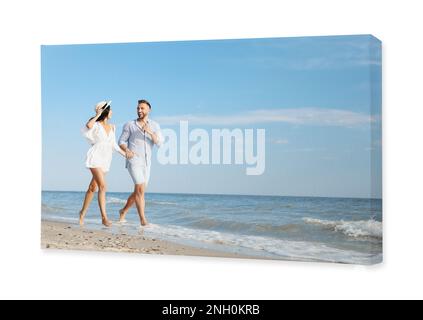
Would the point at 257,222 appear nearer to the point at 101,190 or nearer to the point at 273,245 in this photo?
Answer: the point at 273,245

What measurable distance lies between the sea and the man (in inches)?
3.8

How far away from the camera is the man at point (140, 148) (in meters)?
10.8

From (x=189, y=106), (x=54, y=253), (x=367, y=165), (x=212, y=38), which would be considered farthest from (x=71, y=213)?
(x=367, y=165)

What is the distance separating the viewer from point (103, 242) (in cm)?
1073

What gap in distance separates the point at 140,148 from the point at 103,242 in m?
1.31

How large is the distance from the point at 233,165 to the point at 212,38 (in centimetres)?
163

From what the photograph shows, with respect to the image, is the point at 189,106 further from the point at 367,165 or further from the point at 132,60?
the point at 367,165

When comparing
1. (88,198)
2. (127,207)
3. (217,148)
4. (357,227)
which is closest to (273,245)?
(357,227)

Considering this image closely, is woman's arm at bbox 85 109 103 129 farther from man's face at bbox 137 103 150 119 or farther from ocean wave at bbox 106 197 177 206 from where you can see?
ocean wave at bbox 106 197 177 206

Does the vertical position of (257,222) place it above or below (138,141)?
below

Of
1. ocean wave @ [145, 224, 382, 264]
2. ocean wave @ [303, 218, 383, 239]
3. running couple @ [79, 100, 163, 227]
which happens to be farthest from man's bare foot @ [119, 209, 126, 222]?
ocean wave @ [303, 218, 383, 239]

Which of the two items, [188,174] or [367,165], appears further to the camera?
[188,174]

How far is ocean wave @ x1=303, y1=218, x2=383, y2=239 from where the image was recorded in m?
9.60

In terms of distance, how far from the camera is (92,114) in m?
11.1
